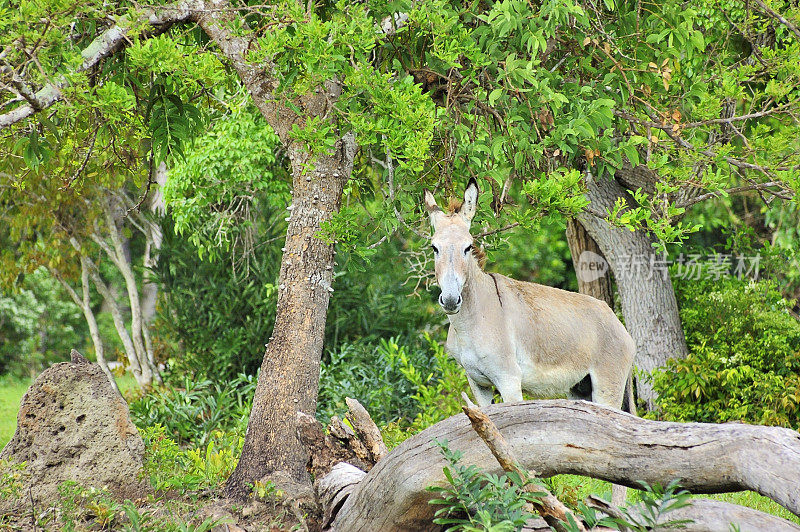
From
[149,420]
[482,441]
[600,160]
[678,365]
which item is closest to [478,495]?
[482,441]

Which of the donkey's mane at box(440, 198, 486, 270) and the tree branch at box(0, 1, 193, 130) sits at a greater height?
the tree branch at box(0, 1, 193, 130)

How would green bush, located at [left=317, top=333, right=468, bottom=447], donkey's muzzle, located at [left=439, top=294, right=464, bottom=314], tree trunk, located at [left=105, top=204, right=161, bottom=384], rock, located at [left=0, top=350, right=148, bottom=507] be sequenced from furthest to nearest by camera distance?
tree trunk, located at [left=105, top=204, right=161, bottom=384], green bush, located at [left=317, top=333, right=468, bottom=447], rock, located at [left=0, top=350, right=148, bottom=507], donkey's muzzle, located at [left=439, top=294, right=464, bottom=314]

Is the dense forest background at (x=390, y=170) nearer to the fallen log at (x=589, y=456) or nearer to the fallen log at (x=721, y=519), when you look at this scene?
the fallen log at (x=589, y=456)

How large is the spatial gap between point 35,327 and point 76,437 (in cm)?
1473

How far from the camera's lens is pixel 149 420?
30.3 feet

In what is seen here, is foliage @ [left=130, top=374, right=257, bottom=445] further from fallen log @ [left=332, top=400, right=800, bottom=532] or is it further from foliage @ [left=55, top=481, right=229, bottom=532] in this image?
fallen log @ [left=332, top=400, right=800, bottom=532]

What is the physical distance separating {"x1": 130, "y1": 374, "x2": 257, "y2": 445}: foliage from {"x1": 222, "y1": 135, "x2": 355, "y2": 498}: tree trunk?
302 cm

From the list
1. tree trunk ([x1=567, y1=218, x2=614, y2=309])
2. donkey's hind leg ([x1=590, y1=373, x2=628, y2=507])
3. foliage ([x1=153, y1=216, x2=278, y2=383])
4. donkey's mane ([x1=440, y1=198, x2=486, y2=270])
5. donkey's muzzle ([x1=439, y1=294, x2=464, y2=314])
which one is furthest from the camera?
foliage ([x1=153, y1=216, x2=278, y2=383])

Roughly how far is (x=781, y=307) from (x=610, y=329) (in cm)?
378

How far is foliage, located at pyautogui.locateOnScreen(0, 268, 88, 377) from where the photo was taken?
1827 centimetres

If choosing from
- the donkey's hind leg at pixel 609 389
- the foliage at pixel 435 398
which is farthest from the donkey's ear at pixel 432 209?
the foliage at pixel 435 398

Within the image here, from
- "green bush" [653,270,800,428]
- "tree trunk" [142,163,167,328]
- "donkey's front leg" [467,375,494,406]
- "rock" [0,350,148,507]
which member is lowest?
"green bush" [653,270,800,428]

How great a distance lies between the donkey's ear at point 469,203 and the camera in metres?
5.35

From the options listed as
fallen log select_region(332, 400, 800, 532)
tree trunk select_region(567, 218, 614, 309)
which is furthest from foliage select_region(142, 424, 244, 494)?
tree trunk select_region(567, 218, 614, 309)
